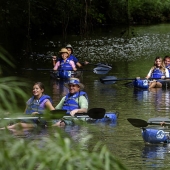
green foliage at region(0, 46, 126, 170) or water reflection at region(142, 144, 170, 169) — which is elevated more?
green foliage at region(0, 46, 126, 170)

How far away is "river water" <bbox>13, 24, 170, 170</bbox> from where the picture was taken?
25.4ft

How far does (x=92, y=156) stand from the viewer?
2189mm

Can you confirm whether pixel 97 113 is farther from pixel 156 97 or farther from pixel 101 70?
pixel 101 70

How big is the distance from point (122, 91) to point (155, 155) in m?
6.56

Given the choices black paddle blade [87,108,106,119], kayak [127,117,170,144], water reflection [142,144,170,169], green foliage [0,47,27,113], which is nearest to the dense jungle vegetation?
black paddle blade [87,108,106,119]

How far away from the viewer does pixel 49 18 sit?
3206 centimetres

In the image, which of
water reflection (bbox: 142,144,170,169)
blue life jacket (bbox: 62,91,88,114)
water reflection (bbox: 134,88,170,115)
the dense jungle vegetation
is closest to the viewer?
water reflection (bbox: 142,144,170,169)

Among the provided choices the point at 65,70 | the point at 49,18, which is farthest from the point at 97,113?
the point at 49,18

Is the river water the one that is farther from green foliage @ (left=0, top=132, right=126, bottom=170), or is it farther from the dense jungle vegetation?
the dense jungle vegetation

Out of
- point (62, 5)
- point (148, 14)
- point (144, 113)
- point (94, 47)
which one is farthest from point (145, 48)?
point (148, 14)

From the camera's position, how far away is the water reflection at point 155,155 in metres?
7.28

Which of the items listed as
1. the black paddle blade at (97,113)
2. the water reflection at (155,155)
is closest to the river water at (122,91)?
the water reflection at (155,155)

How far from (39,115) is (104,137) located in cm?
643

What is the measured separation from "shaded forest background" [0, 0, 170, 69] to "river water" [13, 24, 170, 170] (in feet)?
3.46
